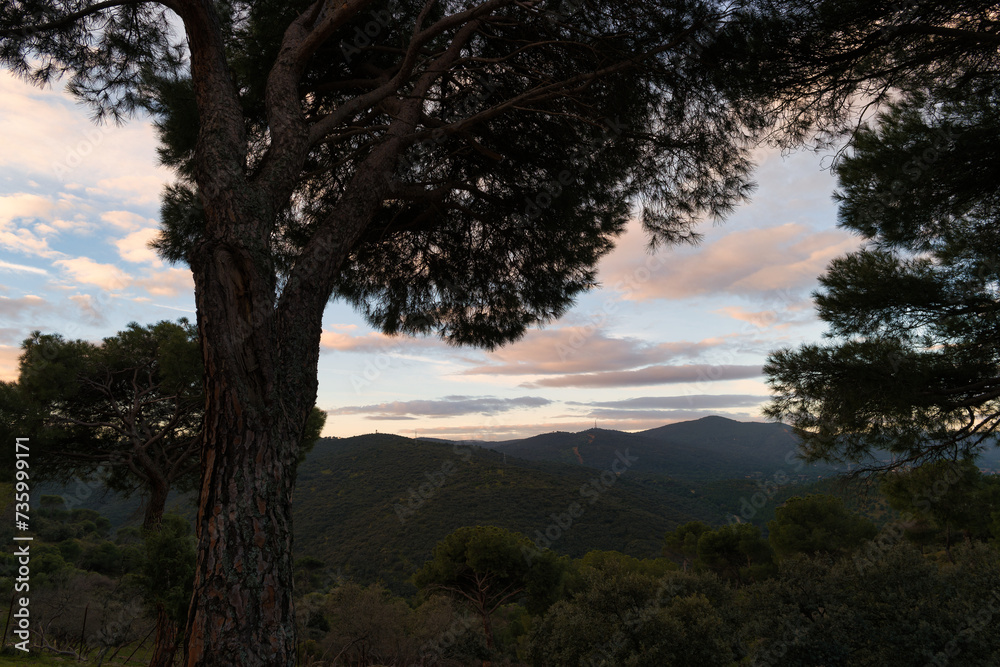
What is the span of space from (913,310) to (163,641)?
1049 cm

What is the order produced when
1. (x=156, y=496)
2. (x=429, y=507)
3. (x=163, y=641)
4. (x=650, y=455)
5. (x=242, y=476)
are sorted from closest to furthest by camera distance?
(x=242, y=476) → (x=163, y=641) → (x=156, y=496) → (x=429, y=507) → (x=650, y=455)

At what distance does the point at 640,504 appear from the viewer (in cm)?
4622

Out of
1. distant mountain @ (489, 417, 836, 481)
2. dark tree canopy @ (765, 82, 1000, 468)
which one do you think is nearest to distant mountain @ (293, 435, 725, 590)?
dark tree canopy @ (765, 82, 1000, 468)

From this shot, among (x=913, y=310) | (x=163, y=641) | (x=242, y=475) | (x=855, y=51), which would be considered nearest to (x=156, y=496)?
(x=163, y=641)

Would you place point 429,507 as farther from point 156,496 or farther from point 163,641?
point 163,641

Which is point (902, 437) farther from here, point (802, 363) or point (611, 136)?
point (611, 136)

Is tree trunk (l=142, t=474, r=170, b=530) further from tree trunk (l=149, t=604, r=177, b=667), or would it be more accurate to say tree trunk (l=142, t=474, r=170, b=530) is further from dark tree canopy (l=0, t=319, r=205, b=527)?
tree trunk (l=149, t=604, r=177, b=667)

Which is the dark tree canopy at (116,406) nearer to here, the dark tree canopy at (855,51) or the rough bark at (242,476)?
the rough bark at (242,476)

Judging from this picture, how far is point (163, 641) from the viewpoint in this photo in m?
5.57

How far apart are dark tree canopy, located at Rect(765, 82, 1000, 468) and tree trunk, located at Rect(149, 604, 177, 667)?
7.98 metres

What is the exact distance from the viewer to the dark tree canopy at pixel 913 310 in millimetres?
5191

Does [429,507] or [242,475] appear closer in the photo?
[242,475]

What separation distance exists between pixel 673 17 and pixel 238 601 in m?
4.69

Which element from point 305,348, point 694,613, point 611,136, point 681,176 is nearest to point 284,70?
point 305,348
